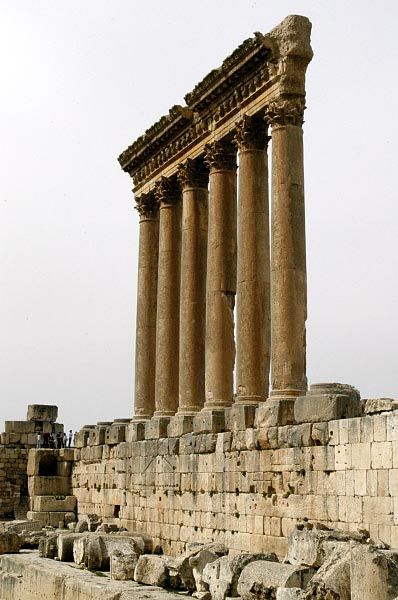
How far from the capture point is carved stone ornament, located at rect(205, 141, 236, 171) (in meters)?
23.8

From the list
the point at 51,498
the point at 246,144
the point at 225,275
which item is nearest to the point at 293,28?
the point at 246,144

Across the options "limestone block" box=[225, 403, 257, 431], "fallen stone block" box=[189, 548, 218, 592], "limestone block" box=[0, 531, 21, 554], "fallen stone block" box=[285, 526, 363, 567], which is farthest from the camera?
"limestone block" box=[0, 531, 21, 554]

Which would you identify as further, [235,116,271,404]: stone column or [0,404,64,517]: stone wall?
[0,404,64,517]: stone wall

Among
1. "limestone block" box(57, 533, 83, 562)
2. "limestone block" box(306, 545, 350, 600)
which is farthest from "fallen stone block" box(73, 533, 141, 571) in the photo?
"limestone block" box(306, 545, 350, 600)

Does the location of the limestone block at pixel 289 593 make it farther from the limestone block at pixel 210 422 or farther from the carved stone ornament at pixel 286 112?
the carved stone ornament at pixel 286 112

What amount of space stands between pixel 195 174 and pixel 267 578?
549 inches

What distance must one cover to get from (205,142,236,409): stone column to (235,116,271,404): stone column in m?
1.22

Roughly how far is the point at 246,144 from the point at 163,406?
25.7ft

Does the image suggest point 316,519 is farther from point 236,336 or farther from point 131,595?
point 236,336

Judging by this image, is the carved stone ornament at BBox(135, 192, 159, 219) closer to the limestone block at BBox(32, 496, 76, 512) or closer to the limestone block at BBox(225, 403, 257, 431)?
the limestone block at BBox(225, 403, 257, 431)

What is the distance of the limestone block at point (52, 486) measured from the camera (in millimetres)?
32406

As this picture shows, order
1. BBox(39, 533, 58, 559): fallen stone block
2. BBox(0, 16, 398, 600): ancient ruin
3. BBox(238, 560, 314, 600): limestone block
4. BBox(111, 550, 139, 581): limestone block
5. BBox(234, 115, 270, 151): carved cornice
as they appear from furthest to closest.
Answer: BBox(39, 533, 58, 559): fallen stone block
BBox(234, 115, 270, 151): carved cornice
BBox(111, 550, 139, 581): limestone block
BBox(0, 16, 398, 600): ancient ruin
BBox(238, 560, 314, 600): limestone block

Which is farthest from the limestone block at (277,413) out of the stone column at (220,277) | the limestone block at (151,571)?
the limestone block at (151,571)

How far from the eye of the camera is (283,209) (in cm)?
2014
